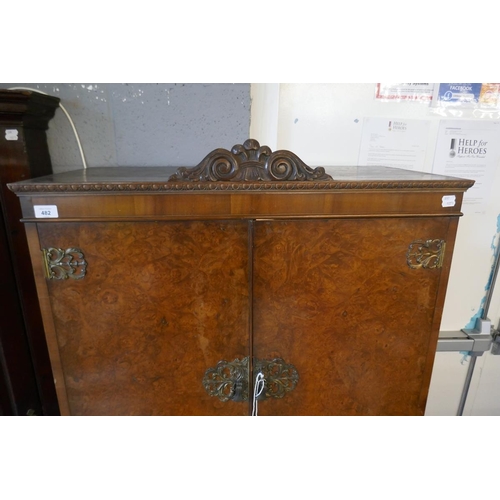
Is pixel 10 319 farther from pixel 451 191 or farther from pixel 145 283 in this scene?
pixel 451 191

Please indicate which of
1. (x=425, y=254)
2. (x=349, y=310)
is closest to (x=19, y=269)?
(x=349, y=310)

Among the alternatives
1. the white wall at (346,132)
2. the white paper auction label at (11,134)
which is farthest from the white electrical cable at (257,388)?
the white paper auction label at (11,134)

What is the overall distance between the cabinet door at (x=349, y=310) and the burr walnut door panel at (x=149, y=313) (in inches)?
3.3

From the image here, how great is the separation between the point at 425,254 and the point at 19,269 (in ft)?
4.28

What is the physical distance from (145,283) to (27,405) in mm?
845

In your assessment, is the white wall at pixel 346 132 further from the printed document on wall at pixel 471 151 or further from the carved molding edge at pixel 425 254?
the carved molding edge at pixel 425 254

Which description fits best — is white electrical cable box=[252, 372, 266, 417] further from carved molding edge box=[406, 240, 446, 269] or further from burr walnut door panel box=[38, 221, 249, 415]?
carved molding edge box=[406, 240, 446, 269]

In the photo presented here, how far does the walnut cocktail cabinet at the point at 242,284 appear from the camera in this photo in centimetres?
78

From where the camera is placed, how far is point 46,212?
772 mm

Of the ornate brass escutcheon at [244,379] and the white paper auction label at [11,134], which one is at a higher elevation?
the white paper auction label at [11,134]

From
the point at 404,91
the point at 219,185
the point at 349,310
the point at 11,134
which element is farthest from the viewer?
the point at 404,91

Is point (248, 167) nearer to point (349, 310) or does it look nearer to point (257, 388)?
point (349, 310)

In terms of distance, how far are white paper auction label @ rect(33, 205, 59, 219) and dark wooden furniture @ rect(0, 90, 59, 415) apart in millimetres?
412

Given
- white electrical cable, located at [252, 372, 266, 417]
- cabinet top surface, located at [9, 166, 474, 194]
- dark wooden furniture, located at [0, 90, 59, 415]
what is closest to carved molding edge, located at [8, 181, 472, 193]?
cabinet top surface, located at [9, 166, 474, 194]
